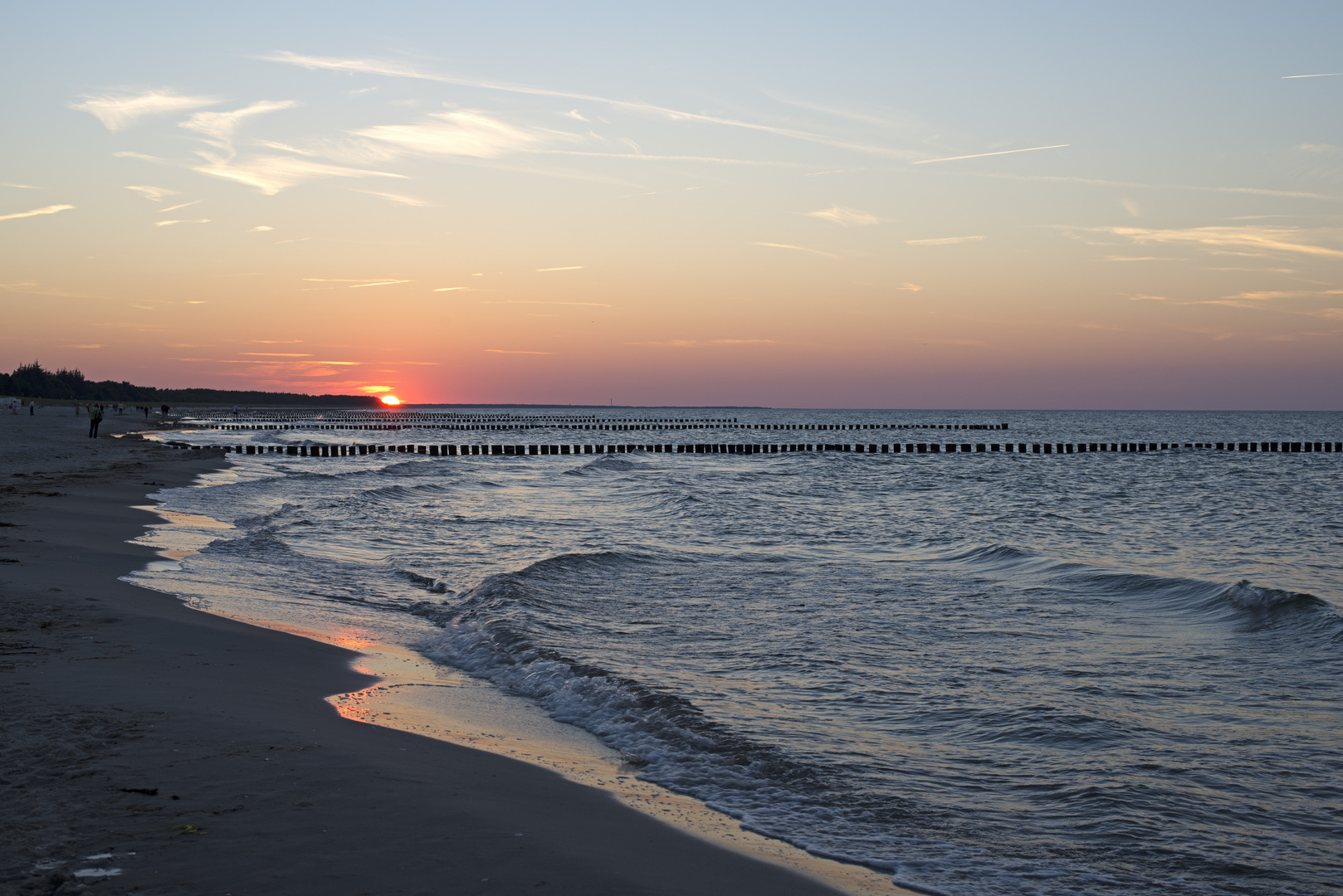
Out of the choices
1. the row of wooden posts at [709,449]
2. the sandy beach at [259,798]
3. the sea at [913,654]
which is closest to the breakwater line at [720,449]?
the row of wooden posts at [709,449]

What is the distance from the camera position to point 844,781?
19.7 ft

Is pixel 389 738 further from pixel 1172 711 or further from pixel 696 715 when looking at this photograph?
pixel 1172 711

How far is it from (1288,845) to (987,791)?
1586mm

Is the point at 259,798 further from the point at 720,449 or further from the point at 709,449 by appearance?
the point at 709,449

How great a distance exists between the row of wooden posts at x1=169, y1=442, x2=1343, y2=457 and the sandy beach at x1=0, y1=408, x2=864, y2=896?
44.8 meters

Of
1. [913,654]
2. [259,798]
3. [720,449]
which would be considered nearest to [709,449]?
[720,449]

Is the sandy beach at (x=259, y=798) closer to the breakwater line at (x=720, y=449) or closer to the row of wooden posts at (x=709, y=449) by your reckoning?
the row of wooden posts at (x=709, y=449)

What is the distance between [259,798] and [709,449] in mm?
57329

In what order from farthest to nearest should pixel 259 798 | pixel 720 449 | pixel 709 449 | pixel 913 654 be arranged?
pixel 709 449
pixel 720 449
pixel 913 654
pixel 259 798

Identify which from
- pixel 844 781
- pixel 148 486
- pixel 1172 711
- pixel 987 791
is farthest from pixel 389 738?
pixel 148 486

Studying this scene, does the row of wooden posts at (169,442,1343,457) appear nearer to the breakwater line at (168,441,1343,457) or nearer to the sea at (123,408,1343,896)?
the breakwater line at (168,441,1343,457)

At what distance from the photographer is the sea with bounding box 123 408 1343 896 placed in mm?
5316

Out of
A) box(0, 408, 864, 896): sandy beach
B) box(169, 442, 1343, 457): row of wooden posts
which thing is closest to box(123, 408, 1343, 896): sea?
box(0, 408, 864, 896): sandy beach

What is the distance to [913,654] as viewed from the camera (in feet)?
30.6
